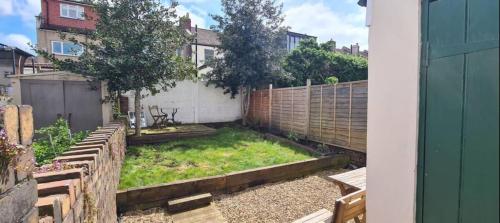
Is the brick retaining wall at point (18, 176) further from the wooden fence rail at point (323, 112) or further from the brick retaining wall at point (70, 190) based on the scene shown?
the wooden fence rail at point (323, 112)

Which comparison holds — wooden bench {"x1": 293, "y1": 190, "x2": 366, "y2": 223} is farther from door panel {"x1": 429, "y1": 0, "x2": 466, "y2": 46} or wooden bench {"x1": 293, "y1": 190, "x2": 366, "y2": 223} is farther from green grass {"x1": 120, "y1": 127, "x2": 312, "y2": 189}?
green grass {"x1": 120, "y1": 127, "x2": 312, "y2": 189}

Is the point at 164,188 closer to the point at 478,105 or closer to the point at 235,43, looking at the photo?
the point at 478,105

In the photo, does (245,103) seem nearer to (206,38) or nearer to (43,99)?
(43,99)

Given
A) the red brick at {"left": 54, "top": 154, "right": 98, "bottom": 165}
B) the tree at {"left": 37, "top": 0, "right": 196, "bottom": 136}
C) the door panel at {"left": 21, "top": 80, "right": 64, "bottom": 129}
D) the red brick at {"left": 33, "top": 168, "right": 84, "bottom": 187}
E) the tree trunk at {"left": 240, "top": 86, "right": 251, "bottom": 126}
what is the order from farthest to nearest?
1. the tree trunk at {"left": 240, "top": 86, "right": 251, "bottom": 126}
2. the door panel at {"left": 21, "top": 80, "right": 64, "bottom": 129}
3. the tree at {"left": 37, "top": 0, "right": 196, "bottom": 136}
4. the red brick at {"left": 54, "top": 154, "right": 98, "bottom": 165}
5. the red brick at {"left": 33, "top": 168, "right": 84, "bottom": 187}

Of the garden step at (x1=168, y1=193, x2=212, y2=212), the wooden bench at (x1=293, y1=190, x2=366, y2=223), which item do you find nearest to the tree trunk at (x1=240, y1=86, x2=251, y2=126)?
the garden step at (x1=168, y1=193, x2=212, y2=212)

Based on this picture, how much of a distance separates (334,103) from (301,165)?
7.30ft

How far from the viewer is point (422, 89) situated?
139 cm

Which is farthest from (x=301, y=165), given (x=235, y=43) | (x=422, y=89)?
(x=235, y=43)

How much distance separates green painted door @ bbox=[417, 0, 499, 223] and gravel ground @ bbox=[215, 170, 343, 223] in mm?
2802

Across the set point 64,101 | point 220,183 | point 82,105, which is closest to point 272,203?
point 220,183

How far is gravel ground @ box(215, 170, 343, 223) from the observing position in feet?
13.0

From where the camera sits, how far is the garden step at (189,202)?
409 cm

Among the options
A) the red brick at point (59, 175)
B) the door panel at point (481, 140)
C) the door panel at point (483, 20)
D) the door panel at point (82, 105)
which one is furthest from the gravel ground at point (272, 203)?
the door panel at point (82, 105)

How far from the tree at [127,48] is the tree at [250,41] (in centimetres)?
364
